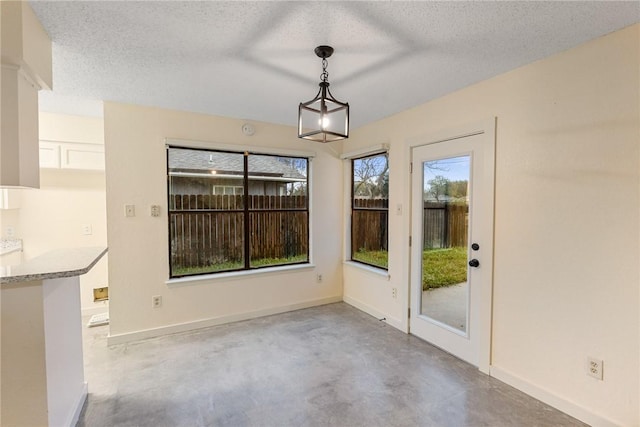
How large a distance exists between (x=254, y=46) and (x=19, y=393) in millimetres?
2388

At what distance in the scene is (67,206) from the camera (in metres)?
3.74

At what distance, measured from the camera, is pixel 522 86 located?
2340mm

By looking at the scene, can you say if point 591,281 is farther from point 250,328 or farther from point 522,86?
point 250,328

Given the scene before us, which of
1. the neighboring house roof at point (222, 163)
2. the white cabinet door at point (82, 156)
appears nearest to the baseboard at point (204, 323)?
the neighboring house roof at point (222, 163)

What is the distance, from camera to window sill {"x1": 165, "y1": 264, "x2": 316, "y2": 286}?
3.48 meters

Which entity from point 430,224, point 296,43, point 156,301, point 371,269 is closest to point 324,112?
point 296,43

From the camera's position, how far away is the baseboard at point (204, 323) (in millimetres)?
3191

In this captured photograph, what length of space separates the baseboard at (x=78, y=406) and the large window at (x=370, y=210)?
3128mm

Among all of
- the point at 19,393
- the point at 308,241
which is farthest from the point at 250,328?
the point at 19,393

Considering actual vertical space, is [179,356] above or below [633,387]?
below

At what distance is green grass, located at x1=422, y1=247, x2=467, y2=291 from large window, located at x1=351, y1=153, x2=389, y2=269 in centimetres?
68

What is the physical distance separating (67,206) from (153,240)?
1392 millimetres

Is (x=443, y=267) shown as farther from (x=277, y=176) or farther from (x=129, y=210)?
(x=129, y=210)

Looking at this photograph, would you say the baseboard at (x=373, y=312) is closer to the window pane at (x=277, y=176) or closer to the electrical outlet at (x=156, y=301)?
the window pane at (x=277, y=176)
